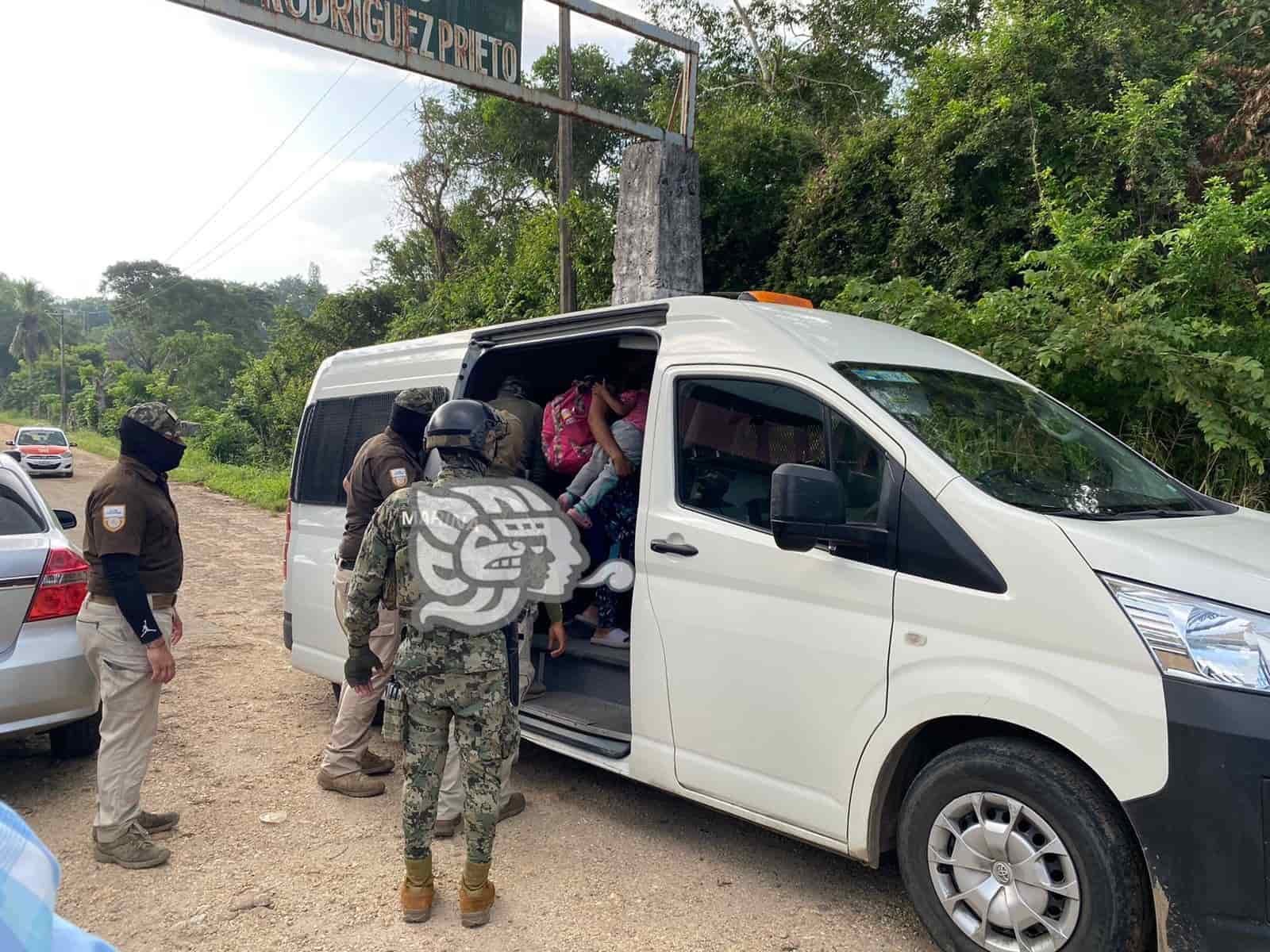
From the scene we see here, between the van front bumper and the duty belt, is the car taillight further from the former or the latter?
the van front bumper

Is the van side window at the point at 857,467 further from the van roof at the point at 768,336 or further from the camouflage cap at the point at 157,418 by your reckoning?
the camouflage cap at the point at 157,418

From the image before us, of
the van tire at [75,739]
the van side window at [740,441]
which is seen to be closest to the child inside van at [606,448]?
the van side window at [740,441]

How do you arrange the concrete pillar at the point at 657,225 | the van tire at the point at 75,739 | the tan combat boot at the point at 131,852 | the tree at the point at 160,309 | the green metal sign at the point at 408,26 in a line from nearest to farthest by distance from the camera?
1. the tan combat boot at the point at 131,852
2. the van tire at the point at 75,739
3. the green metal sign at the point at 408,26
4. the concrete pillar at the point at 657,225
5. the tree at the point at 160,309

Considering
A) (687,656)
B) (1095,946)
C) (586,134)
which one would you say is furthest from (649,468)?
(586,134)

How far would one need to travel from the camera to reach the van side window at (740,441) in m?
3.50

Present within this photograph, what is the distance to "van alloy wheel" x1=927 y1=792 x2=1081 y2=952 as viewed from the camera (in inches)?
105

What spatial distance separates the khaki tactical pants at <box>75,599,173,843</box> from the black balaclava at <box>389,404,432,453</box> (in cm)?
137

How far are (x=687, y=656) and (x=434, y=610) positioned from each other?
101cm

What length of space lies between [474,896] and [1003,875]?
181 centimetres

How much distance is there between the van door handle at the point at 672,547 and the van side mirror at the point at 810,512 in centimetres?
56

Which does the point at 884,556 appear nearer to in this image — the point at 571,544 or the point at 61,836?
the point at 571,544

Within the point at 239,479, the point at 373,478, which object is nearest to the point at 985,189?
the point at 373,478

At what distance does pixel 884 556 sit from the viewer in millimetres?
3047

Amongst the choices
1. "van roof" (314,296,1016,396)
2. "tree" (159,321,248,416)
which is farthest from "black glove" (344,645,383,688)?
"tree" (159,321,248,416)
